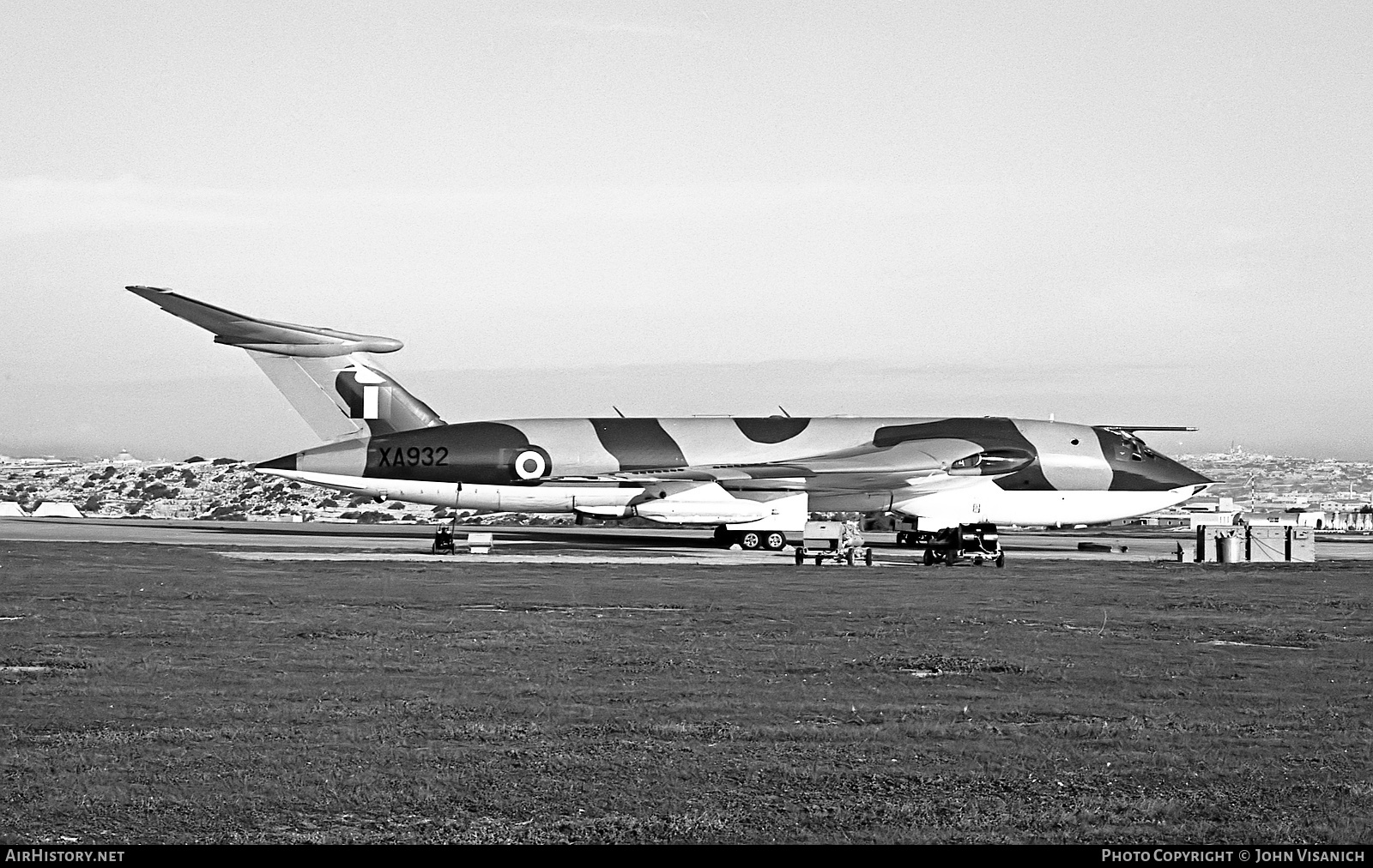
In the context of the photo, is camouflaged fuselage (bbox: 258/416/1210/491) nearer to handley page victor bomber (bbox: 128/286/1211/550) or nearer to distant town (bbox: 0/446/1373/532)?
handley page victor bomber (bbox: 128/286/1211/550)

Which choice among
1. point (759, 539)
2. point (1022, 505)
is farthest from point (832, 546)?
point (1022, 505)

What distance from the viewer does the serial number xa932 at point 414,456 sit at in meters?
45.9

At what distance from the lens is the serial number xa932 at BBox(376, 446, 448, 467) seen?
1809 inches

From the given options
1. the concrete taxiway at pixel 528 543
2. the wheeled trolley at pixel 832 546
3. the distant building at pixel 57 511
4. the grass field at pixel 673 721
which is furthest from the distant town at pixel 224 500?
the grass field at pixel 673 721

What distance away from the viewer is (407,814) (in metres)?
8.59

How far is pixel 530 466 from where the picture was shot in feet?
152

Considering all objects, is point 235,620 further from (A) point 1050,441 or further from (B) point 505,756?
(A) point 1050,441

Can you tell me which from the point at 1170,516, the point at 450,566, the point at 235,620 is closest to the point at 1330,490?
the point at 1170,516

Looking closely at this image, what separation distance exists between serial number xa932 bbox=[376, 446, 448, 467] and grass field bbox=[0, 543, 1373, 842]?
2212cm

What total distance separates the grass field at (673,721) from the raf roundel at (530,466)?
73.3 ft

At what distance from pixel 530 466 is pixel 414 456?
3761 millimetres

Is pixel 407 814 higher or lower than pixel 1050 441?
lower

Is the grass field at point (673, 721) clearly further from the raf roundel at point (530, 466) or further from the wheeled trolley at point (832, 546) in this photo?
the raf roundel at point (530, 466)
